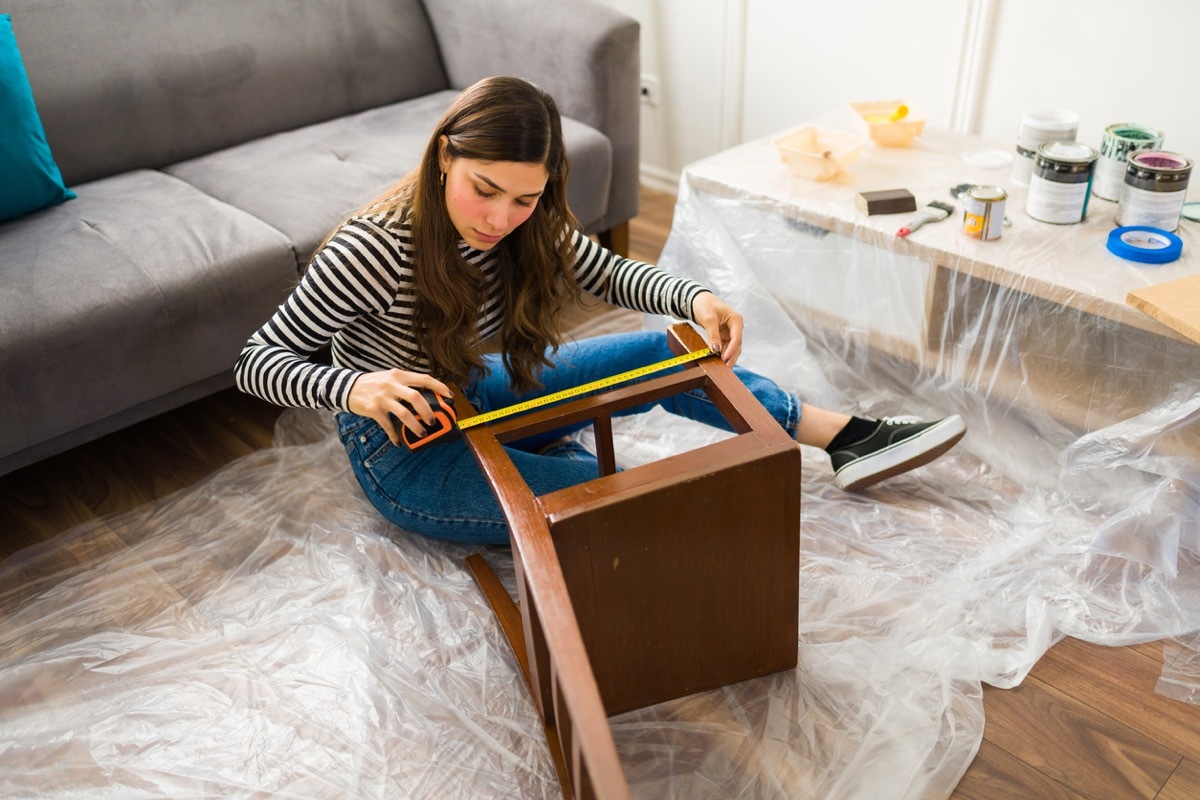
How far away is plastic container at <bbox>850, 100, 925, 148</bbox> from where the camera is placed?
6.25 ft

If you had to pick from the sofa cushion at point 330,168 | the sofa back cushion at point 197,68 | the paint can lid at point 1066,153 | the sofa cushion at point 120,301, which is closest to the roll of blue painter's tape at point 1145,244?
the paint can lid at point 1066,153

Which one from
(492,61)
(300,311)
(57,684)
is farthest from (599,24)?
(57,684)

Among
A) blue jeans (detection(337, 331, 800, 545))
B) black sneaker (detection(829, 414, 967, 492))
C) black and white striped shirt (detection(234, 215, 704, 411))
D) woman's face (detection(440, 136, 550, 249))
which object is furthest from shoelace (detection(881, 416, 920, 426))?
woman's face (detection(440, 136, 550, 249))

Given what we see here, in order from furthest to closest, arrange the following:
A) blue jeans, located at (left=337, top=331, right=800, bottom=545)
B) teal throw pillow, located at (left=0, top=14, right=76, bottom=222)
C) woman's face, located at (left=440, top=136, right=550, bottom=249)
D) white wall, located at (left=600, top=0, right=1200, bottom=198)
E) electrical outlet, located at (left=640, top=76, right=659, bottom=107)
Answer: electrical outlet, located at (left=640, top=76, right=659, bottom=107)
white wall, located at (left=600, top=0, right=1200, bottom=198)
teal throw pillow, located at (left=0, top=14, right=76, bottom=222)
blue jeans, located at (left=337, top=331, right=800, bottom=545)
woman's face, located at (left=440, top=136, right=550, bottom=249)

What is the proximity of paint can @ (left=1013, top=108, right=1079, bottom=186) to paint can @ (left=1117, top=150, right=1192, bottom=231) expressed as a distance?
0.49 feet

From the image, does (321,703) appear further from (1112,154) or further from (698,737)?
(1112,154)

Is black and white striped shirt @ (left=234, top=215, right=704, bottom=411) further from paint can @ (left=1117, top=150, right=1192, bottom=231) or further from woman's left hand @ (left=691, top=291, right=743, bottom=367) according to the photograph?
paint can @ (left=1117, top=150, right=1192, bottom=231)

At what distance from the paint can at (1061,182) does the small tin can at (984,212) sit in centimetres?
7

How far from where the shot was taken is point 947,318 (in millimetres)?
1655

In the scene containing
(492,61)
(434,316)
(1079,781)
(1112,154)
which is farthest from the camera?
(492,61)

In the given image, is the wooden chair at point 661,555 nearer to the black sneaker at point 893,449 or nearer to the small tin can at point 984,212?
the black sneaker at point 893,449

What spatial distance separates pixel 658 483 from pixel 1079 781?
610 millimetres

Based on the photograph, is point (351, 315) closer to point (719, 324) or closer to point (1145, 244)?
point (719, 324)

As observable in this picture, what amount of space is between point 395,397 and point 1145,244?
114 centimetres
